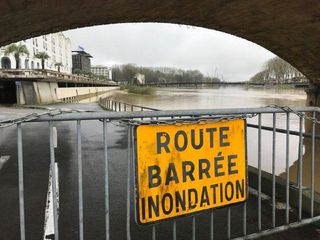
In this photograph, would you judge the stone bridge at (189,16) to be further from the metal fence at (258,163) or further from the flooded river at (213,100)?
the flooded river at (213,100)

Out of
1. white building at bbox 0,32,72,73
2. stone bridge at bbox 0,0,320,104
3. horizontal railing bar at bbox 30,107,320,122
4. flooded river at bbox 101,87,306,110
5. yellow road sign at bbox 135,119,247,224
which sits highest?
white building at bbox 0,32,72,73

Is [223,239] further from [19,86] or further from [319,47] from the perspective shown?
[19,86]

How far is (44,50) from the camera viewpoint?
105 m

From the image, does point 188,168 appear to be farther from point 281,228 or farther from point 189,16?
point 189,16

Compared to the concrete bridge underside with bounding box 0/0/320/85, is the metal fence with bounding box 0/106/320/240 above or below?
below

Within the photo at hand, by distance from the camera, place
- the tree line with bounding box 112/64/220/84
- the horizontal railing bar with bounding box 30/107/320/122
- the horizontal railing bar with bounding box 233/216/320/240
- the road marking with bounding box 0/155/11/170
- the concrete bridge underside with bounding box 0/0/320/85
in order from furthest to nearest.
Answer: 1. the tree line with bounding box 112/64/220/84
2. the road marking with bounding box 0/155/11/170
3. the concrete bridge underside with bounding box 0/0/320/85
4. the horizontal railing bar with bounding box 233/216/320/240
5. the horizontal railing bar with bounding box 30/107/320/122

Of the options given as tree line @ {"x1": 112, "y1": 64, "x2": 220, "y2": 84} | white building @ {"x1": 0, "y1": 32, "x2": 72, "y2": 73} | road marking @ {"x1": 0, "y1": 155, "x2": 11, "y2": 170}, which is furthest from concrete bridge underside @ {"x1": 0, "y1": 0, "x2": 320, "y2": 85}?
tree line @ {"x1": 112, "y1": 64, "x2": 220, "y2": 84}

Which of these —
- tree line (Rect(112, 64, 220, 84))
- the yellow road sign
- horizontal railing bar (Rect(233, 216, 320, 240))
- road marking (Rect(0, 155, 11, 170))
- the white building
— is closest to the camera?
the yellow road sign

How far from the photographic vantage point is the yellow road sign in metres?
3.11

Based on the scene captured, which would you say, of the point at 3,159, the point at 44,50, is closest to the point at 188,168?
the point at 3,159

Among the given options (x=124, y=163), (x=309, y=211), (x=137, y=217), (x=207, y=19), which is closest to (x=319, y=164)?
(x=207, y=19)

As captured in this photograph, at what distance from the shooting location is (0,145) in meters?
11.4

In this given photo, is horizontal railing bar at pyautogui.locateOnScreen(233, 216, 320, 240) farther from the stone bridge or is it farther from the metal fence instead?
the stone bridge

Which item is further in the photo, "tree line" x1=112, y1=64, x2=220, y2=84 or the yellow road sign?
"tree line" x1=112, y1=64, x2=220, y2=84
